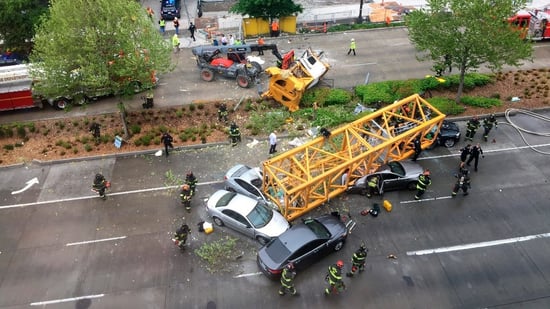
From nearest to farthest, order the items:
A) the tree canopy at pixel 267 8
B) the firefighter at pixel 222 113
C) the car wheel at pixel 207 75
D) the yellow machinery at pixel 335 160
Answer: the yellow machinery at pixel 335 160 < the firefighter at pixel 222 113 < the car wheel at pixel 207 75 < the tree canopy at pixel 267 8

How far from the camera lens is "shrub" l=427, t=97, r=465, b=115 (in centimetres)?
2325

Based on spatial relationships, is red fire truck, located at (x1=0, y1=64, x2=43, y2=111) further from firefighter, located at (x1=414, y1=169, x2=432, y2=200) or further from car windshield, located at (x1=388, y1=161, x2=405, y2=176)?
firefighter, located at (x1=414, y1=169, x2=432, y2=200)

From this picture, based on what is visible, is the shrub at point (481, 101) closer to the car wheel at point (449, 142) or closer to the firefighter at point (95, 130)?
the car wheel at point (449, 142)

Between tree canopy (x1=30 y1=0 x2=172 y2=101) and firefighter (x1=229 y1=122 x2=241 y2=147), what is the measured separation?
4357mm

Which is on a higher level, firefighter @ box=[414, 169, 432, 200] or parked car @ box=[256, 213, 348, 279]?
firefighter @ box=[414, 169, 432, 200]

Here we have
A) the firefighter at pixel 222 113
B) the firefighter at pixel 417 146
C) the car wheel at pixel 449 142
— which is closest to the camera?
the firefighter at pixel 417 146

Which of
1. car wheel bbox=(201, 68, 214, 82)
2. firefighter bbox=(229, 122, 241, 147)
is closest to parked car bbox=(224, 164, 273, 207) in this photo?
firefighter bbox=(229, 122, 241, 147)

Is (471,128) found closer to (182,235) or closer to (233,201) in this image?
(233,201)

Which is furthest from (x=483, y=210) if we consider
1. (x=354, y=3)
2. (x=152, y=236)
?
(x=354, y=3)

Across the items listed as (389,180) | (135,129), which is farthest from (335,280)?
(135,129)

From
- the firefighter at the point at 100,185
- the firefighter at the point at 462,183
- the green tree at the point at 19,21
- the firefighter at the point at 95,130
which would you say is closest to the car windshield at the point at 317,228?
the firefighter at the point at 462,183

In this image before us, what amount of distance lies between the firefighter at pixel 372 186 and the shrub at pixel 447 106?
7.66 m

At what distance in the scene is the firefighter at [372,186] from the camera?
704 inches

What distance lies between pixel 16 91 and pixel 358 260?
2044 centimetres
